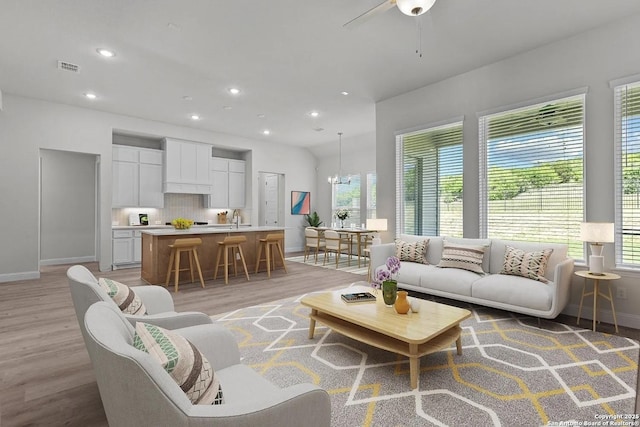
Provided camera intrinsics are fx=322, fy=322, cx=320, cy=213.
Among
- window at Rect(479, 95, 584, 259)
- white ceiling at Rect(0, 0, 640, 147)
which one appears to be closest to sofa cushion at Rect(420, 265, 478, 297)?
window at Rect(479, 95, 584, 259)

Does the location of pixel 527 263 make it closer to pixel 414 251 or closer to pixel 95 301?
pixel 414 251

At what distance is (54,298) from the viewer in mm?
4480

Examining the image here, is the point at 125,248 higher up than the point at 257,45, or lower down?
lower down

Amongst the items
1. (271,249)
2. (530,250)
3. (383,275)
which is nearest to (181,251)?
(271,249)

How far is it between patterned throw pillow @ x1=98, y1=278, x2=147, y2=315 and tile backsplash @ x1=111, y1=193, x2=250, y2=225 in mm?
5835

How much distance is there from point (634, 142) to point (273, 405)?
4410 millimetres

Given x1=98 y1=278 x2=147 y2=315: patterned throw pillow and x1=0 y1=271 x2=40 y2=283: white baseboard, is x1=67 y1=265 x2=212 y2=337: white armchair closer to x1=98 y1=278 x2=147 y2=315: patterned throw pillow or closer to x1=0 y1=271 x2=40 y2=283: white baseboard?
x1=98 y1=278 x2=147 y2=315: patterned throw pillow

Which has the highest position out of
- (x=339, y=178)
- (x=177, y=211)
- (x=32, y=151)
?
(x=32, y=151)

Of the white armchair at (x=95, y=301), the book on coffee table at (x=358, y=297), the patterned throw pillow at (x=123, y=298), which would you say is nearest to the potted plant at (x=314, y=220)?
the book on coffee table at (x=358, y=297)

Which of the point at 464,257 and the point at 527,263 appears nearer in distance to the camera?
the point at 527,263

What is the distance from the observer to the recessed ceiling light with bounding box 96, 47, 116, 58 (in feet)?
13.1

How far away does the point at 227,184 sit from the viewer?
862cm

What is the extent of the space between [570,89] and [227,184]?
23.9 feet

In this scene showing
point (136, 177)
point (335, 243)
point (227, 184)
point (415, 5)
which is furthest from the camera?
point (227, 184)
